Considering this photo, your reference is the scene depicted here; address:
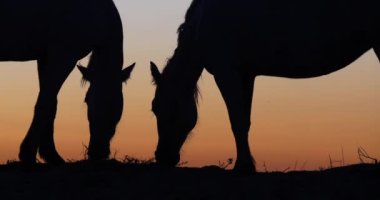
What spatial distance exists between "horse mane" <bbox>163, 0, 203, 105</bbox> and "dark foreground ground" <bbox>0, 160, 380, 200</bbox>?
1.91 meters

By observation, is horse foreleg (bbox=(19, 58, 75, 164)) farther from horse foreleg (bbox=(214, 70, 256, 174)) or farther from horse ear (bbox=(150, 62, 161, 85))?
horse foreleg (bbox=(214, 70, 256, 174))

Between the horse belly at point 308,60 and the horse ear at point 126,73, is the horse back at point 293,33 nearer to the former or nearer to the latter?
the horse belly at point 308,60

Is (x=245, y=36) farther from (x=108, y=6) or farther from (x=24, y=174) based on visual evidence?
(x=24, y=174)

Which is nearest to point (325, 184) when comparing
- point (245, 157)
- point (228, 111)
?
point (245, 157)

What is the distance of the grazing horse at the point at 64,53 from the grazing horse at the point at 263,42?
977mm

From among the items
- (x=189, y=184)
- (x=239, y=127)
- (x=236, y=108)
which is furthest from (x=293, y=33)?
(x=189, y=184)

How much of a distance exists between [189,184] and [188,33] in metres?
2.70

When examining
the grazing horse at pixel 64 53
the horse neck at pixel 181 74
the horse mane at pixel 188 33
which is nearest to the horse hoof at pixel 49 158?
the grazing horse at pixel 64 53

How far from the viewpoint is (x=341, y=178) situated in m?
6.39

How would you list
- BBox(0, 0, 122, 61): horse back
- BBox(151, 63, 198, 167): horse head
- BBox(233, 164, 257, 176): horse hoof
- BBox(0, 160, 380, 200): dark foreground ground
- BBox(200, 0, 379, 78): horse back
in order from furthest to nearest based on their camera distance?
BBox(151, 63, 198, 167): horse head
BBox(0, 0, 122, 61): horse back
BBox(233, 164, 257, 176): horse hoof
BBox(200, 0, 379, 78): horse back
BBox(0, 160, 380, 200): dark foreground ground

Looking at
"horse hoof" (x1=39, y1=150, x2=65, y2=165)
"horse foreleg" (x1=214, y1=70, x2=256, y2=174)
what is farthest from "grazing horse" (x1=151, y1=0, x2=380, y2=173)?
"horse hoof" (x1=39, y1=150, x2=65, y2=165)

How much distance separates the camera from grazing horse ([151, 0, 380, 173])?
6.90m

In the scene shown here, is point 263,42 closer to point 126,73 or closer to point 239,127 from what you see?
point 239,127

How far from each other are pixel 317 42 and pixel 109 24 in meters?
2.96
